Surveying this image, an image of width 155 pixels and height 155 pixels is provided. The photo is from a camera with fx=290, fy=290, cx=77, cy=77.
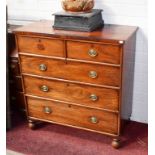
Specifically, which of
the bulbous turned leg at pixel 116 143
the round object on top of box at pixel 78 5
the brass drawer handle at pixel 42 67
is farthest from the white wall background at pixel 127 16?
the brass drawer handle at pixel 42 67

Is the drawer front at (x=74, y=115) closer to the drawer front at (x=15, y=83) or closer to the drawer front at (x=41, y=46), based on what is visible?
the drawer front at (x=15, y=83)

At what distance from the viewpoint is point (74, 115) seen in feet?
7.20

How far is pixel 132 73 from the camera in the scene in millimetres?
2279

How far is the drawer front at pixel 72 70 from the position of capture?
6.37 feet

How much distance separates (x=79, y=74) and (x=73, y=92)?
0.16 metres

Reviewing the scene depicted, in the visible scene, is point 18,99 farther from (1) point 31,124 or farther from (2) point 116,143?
(2) point 116,143

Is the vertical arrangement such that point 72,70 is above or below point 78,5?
below

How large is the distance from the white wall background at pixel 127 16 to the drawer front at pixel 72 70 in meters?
0.47

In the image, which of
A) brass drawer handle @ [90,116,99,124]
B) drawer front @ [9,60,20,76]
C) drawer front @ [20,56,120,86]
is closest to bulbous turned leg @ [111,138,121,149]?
brass drawer handle @ [90,116,99,124]

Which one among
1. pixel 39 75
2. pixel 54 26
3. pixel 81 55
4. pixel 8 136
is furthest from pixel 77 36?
pixel 8 136

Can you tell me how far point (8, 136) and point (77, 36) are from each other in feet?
3.40

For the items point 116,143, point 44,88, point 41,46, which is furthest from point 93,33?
point 116,143
